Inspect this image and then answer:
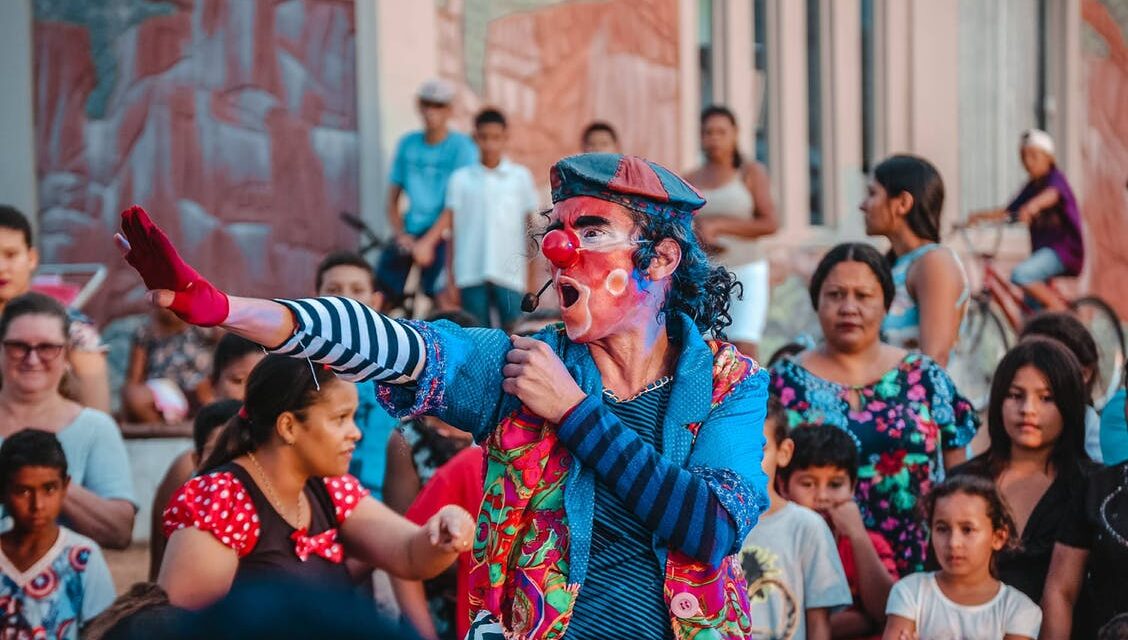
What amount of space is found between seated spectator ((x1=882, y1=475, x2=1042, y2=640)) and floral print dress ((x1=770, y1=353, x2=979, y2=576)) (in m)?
0.45

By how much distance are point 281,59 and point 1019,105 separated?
7.08 metres

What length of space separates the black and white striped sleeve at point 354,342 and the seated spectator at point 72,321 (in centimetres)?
328

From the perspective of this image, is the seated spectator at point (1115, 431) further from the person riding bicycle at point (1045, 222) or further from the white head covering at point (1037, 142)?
the white head covering at point (1037, 142)

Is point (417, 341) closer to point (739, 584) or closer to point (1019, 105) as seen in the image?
point (739, 584)

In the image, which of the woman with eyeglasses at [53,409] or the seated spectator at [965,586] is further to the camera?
the woman with eyeglasses at [53,409]

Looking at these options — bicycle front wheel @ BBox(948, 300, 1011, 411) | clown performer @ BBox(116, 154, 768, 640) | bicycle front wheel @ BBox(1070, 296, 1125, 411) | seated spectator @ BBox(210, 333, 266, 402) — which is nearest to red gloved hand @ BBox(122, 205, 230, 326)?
clown performer @ BBox(116, 154, 768, 640)

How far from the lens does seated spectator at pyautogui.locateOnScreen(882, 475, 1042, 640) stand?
183 inches

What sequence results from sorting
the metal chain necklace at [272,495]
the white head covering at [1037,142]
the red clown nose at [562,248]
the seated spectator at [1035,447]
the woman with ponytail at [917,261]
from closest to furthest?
the red clown nose at [562,248], the metal chain necklace at [272,495], the seated spectator at [1035,447], the woman with ponytail at [917,261], the white head covering at [1037,142]

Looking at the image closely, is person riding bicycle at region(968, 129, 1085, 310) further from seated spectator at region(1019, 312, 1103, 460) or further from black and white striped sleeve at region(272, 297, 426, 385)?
black and white striped sleeve at region(272, 297, 426, 385)

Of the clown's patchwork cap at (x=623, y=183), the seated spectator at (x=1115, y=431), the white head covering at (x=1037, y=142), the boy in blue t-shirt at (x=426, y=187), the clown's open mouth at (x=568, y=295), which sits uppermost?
the white head covering at (x=1037, y=142)

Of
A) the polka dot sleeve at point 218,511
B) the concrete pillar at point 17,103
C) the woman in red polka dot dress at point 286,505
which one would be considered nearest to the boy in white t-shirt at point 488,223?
the concrete pillar at point 17,103

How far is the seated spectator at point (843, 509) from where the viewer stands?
16.3 ft

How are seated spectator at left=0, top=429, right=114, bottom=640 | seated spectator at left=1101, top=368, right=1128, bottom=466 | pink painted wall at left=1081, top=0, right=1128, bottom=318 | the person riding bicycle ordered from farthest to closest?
pink painted wall at left=1081, top=0, right=1128, bottom=318
the person riding bicycle
seated spectator at left=1101, top=368, right=1128, bottom=466
seated spectator at left=0, top=429, right=114, bottom=640

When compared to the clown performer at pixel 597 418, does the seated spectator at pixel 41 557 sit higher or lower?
lower
